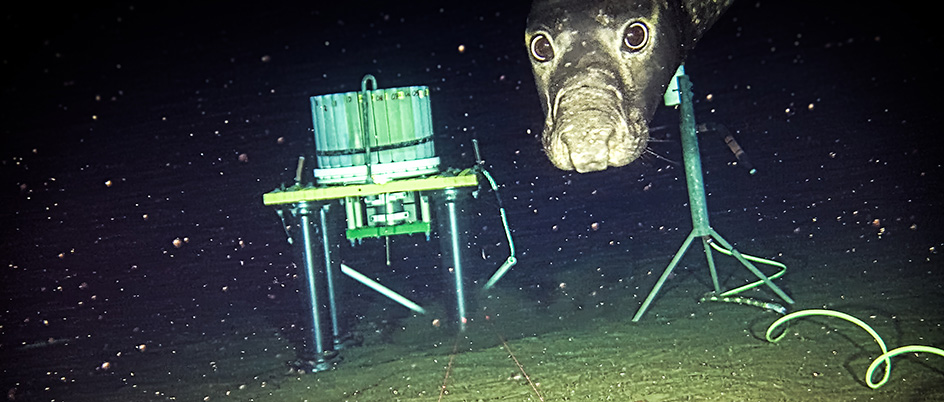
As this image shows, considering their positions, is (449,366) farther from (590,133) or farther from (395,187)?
(590,133)

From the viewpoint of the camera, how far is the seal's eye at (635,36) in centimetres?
155

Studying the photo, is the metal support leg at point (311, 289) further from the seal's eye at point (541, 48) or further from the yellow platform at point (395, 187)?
the seal's eye at point (541, 48)

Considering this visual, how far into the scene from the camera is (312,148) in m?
3.26

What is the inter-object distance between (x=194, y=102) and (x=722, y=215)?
257 cm

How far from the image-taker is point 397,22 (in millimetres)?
3033

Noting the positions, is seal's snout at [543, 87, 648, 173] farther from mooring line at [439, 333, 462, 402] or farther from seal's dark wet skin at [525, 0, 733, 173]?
mooring line at [439, 333, 462, 402]

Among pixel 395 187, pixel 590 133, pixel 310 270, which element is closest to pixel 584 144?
pixel 590 133

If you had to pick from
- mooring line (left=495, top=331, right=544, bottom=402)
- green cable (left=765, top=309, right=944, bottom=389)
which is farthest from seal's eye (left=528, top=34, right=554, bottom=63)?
green cable (left=765, top=309, right=944, bottom=389)

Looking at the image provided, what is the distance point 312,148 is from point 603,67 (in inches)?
80.5

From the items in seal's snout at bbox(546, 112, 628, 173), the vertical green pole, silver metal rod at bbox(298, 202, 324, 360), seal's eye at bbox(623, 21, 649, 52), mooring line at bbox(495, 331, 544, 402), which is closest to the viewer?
seal's snout at bbox(546, 112, 628, 173)

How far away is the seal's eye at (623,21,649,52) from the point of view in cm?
155

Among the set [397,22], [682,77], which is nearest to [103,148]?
[397,22]

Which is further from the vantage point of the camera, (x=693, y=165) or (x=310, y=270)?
(x=310, y=270)

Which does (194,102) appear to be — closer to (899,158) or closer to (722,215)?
(722,215)
